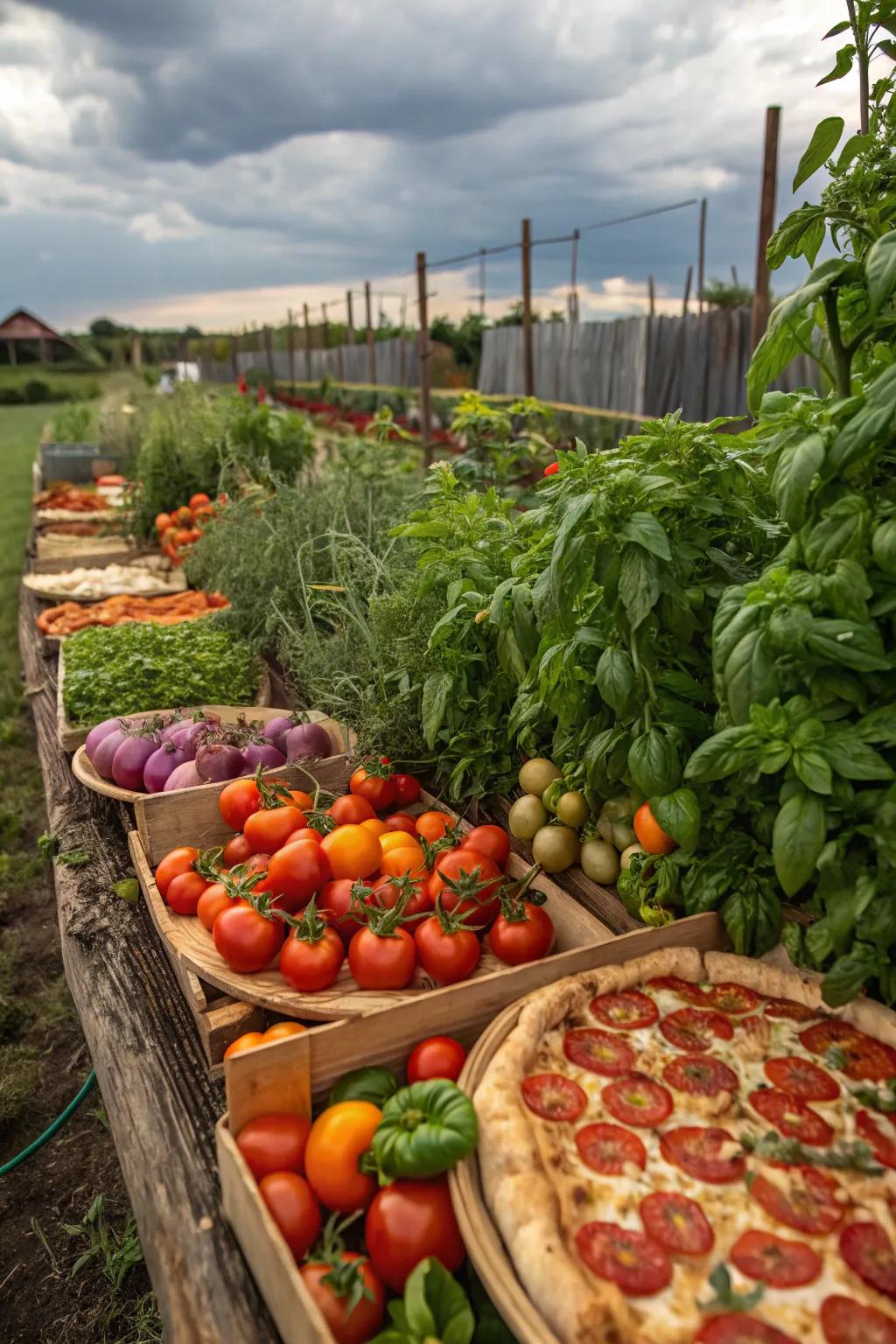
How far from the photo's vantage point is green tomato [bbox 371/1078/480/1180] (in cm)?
129

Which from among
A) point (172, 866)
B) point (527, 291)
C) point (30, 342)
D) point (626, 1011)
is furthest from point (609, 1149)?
point (30, 342)

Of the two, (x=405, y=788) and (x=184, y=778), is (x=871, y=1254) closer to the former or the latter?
(x=405, y=788)

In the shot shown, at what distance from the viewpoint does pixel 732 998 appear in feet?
5.38

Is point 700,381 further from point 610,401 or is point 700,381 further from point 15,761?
point 15,761

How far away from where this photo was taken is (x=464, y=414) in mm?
5016

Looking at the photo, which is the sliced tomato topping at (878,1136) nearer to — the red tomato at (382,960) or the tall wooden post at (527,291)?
the red tomato at (382,960)

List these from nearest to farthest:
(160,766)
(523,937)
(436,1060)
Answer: (436,1060) < (523,937) < (160,766)

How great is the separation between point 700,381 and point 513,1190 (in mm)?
10133

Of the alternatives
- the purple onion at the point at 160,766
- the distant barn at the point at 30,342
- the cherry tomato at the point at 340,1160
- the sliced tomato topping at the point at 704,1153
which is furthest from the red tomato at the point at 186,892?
the distant barn at the point at 30,342

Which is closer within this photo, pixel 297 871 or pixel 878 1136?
pixel 878 1136

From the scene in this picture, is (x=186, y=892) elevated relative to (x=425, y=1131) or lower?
lower

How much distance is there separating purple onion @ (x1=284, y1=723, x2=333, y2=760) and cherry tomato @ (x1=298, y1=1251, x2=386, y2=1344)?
160 centimetres

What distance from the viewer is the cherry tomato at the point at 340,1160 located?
137cm

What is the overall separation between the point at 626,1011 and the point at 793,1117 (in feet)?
1.06
